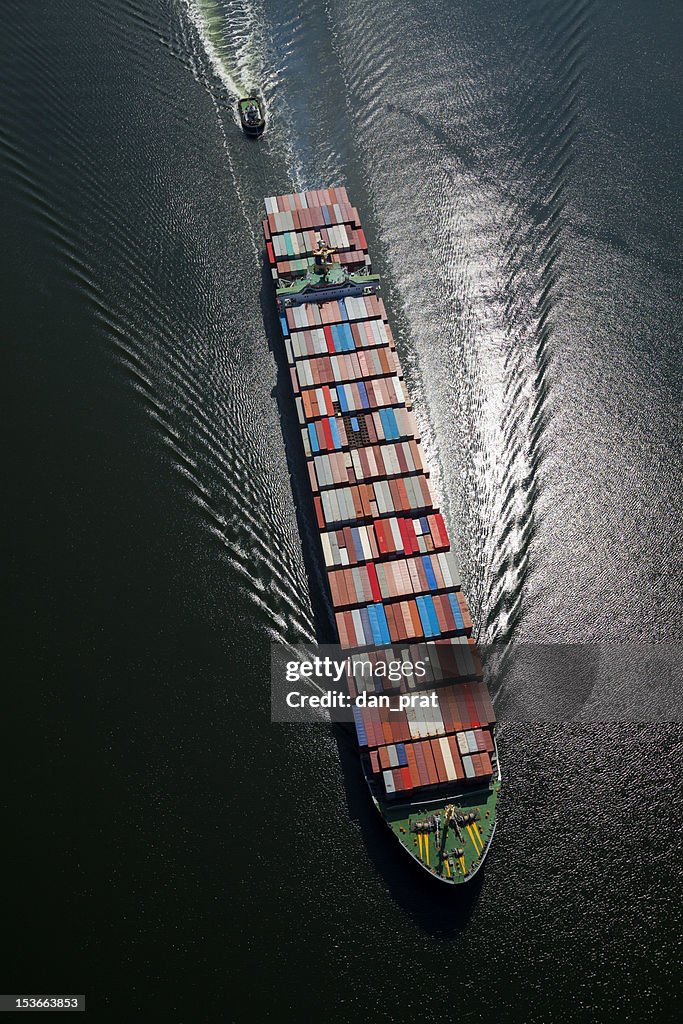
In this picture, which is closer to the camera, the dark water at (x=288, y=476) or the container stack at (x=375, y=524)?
the dark water at (x=288, y=476)

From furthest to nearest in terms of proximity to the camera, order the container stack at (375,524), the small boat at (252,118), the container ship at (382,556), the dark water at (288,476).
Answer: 1. the small boat at (252,118)
2. the container stack at (375,524)
3. the container ship at (382,556)
4. the dark water at (288,476)

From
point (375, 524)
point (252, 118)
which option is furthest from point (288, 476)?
point (252, 118)

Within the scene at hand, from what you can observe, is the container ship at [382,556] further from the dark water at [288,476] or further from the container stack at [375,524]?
the dark water at [288,476]

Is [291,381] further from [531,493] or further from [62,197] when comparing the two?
[62,197]

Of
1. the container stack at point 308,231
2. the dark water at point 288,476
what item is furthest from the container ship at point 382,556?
the dark water at point 288,476

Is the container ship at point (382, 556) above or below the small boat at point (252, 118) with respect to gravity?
below

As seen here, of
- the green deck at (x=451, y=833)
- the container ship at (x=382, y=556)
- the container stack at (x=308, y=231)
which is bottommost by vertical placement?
the green deck at (x=451, y=833)

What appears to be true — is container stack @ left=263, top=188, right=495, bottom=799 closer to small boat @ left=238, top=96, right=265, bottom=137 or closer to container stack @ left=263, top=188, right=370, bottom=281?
container stack @ left=263, top=188, right=370, bottom=281

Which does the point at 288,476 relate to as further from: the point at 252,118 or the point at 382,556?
the point at 252,118
